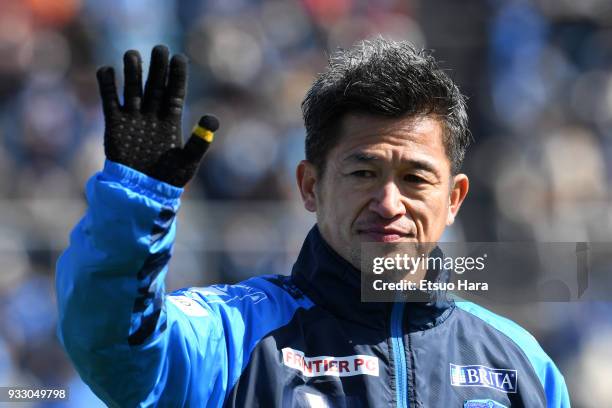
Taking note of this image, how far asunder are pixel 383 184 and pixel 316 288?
28 centimetres

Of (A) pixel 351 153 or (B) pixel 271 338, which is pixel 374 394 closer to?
(B) pixel 271 338

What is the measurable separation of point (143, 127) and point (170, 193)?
0.13 metres

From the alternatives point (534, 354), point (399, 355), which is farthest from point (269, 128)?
point (399, 355)

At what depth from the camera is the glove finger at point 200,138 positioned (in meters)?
1.83

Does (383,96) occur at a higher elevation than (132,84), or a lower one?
higher

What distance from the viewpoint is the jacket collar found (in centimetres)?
226

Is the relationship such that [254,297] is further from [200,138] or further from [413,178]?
[200,138]

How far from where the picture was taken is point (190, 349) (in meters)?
1.99

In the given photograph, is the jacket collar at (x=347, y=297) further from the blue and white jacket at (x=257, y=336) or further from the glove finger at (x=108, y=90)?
the glove finger at (x=108, y=90)

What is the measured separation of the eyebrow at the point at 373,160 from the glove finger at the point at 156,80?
63cm

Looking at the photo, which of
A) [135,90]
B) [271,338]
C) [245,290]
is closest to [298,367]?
[271,338]

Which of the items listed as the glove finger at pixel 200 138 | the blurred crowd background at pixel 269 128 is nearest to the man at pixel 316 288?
the glove finger at pixel 200 138

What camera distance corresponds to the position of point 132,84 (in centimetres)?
181

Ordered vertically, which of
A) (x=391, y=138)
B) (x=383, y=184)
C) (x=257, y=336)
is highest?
(x=391, y=138)
